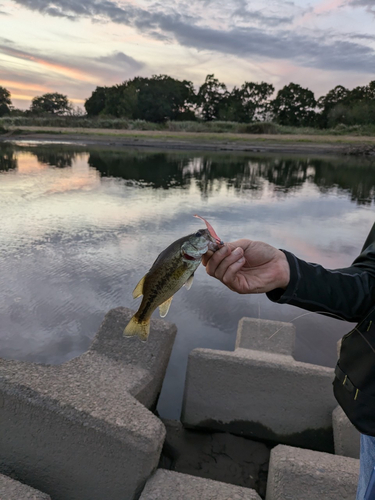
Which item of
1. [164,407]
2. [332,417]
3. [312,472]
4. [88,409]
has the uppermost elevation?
[88,409]

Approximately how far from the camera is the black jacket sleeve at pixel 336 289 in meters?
2.02

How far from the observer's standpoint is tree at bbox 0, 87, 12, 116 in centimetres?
8838

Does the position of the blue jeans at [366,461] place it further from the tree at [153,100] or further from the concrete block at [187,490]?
the tree at [153,100]

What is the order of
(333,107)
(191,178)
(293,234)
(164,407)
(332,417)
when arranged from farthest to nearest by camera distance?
1. (333,107)
2. (191,178)
3. (293,234)
4. (164,407)
5. (332,417)

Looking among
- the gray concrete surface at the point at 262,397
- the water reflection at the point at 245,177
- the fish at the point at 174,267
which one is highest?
→ the fish at the point at 174,267

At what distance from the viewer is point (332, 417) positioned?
3.91 metres

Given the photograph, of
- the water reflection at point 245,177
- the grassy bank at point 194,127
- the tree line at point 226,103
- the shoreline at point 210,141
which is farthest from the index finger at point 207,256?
the tree line at point 226,103

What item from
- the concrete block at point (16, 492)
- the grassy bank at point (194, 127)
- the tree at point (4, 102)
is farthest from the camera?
the tree at point (4, 102)

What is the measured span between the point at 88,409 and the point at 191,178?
1994 cm

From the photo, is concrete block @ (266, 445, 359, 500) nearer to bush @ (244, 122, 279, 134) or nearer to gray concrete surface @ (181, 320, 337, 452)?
gray concrete surface @ (181, 320, 337, 452)

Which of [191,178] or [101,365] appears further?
[191,178]

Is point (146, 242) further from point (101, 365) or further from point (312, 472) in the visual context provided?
point (312, 472)

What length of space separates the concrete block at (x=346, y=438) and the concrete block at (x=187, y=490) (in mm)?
1182

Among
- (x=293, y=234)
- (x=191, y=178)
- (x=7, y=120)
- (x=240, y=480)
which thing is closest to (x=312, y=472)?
(x=240, y=480)
